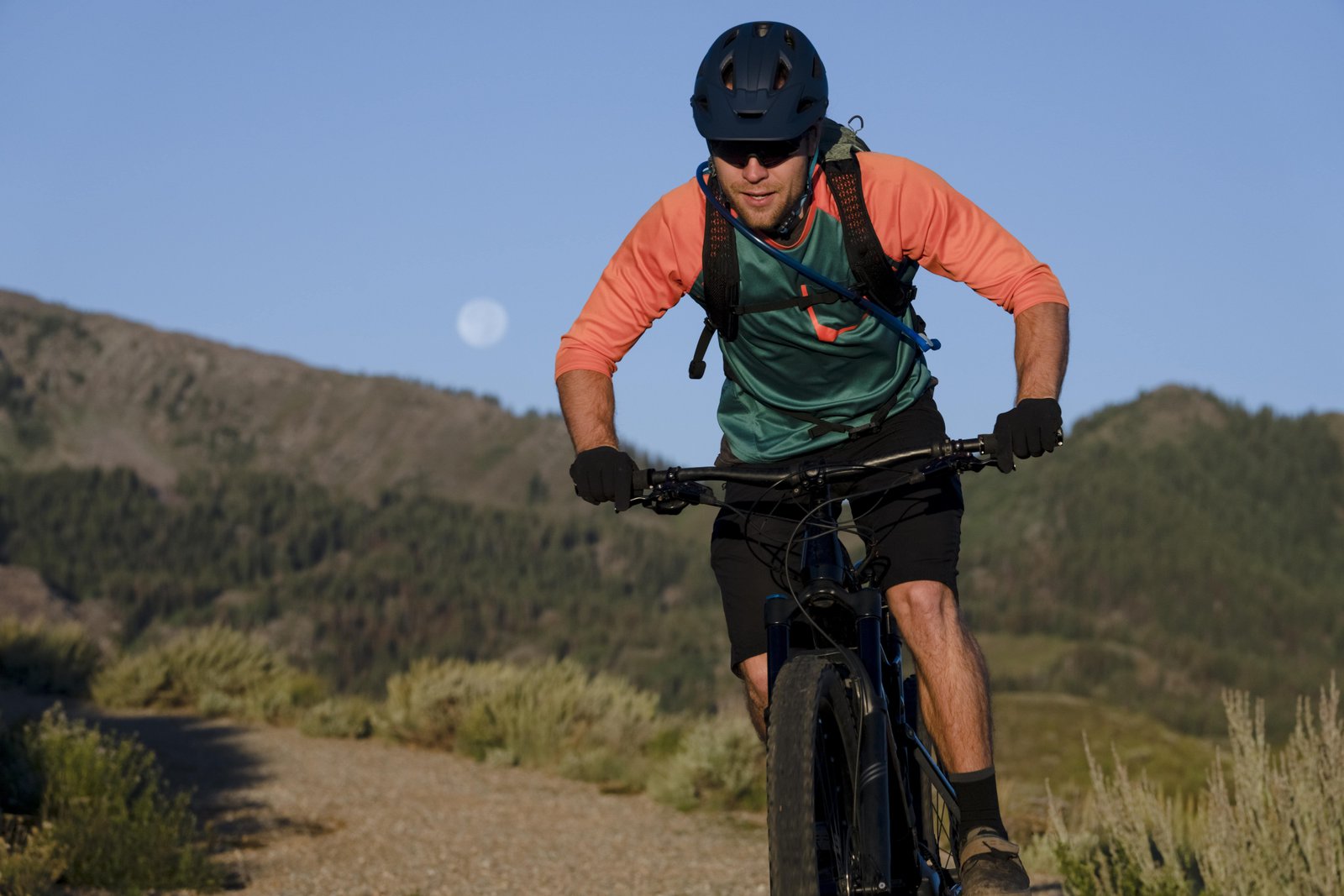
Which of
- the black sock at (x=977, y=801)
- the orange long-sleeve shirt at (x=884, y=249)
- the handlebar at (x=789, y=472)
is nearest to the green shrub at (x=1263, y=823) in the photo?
the black sock at (x=977, y=801)

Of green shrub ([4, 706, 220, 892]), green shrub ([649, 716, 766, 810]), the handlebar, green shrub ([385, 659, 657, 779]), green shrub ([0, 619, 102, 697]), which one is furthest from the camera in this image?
green shrub ([0, 619, 102, 697])

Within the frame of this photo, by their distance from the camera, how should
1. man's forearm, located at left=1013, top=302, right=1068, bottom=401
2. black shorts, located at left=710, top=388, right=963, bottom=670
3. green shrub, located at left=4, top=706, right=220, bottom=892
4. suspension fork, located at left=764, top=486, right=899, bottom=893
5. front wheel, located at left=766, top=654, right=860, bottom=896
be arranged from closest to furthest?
1. front wheel, located at left=766, top=654, right=860, bottom=896
2. suspension fork, located at left=764, top=486, right=899, bottom=893
3. man's forearm, located at left=1013, top=302, right=1068, bottom=401
4. black shorts, located at left=710, top=388, right=963, bottom=670
5. green shrub, located at left=4, top=706, right=220, bottom=892

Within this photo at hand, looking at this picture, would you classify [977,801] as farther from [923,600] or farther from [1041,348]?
[1041,348]

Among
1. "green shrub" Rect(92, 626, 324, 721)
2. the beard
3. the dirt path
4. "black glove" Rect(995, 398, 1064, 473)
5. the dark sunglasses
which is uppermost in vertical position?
the dark sunglasses

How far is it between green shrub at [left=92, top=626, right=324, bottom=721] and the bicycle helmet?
39.1 feet

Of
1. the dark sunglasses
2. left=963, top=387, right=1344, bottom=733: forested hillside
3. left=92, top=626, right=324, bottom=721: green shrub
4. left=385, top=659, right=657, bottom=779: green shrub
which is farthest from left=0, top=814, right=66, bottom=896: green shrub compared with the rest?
left=963, top=387, right=1344, bottom=733: forested hillside

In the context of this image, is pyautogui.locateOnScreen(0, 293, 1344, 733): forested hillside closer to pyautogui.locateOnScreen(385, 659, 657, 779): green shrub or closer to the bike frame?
pyautogui.locateOnScreen(385, 659, 657, 779): green shrub

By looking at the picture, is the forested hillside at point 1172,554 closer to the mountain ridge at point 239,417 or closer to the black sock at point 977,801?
the mountain ridge at point 239,417

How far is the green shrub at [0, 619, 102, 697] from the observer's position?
615 inches

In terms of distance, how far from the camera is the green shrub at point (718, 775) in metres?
10.9

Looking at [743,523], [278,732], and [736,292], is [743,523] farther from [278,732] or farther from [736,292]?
[278,732]

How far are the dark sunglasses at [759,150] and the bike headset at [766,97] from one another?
0.08m

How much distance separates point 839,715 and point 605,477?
0.80 metres

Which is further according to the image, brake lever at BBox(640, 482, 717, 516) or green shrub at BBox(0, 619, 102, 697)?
green shrub at BBox(0, 619, 102, 697)
